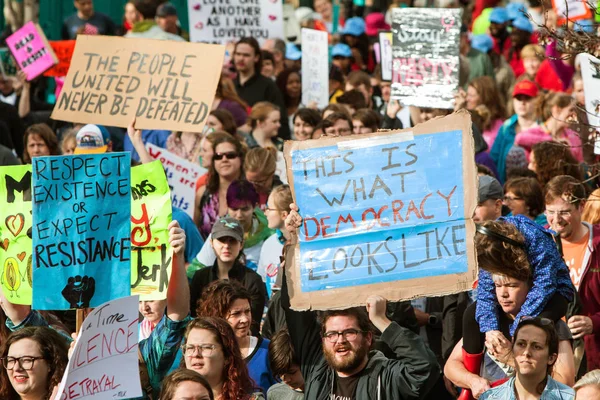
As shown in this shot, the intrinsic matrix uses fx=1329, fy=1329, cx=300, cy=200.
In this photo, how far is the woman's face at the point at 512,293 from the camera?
684cm

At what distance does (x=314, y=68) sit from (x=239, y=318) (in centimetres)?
787

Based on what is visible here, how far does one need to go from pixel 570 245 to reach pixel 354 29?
39.0 feet

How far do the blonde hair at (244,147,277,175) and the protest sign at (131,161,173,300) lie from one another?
120 inches

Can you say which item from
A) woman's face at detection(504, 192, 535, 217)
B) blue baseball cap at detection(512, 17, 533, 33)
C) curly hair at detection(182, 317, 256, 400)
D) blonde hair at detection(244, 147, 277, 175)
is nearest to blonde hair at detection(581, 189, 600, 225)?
woman's face at detection(504, 192, 535, 217)

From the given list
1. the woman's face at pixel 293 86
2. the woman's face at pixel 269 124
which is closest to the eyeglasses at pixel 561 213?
the woman's face at pixel 269 124

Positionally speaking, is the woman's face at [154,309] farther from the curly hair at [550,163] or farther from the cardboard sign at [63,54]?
the cardboard sign at [63,54]

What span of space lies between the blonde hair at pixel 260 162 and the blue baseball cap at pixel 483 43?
25.2ft

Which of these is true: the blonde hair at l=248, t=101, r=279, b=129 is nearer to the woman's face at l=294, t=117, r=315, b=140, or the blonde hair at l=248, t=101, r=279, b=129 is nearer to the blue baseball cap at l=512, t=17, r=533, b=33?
the woman's face at l=294, t=117, r=315, b=140

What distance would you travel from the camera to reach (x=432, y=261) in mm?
6613

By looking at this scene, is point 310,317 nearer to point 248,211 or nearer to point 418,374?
point 418,374

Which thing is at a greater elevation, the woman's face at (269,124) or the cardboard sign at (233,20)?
the cardboard sign at (233,20)

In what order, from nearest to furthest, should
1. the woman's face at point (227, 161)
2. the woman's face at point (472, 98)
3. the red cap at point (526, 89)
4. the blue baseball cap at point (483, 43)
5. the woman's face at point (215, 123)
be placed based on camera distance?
the woman's face at point (227, 161)
the woman's face at point (215, 123)
the red cap at point (526, 89)
the woman's face at point (472, 98)
the blue baseball cap at point (483, 43)

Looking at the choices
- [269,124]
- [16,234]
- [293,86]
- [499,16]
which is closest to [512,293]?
[16,234]

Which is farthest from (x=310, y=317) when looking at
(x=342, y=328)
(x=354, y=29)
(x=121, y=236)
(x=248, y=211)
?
(x=354, y=29)
